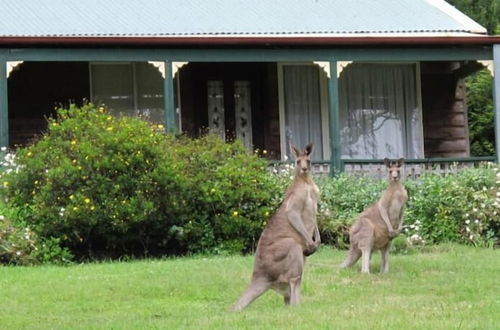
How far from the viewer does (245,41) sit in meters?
20.0

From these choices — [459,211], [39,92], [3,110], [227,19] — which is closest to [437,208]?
[459,211]

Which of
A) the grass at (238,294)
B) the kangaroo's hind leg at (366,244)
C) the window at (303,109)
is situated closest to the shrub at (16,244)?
the grass at (238,294)

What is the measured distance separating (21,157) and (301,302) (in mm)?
7072

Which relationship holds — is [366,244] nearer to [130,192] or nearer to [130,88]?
[130,192]

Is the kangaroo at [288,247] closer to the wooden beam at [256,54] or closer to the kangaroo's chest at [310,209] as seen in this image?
the kangaroo's chest at [310,209]

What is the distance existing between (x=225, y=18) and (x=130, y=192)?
7434 mm

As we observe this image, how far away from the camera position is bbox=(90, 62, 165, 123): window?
866 inches

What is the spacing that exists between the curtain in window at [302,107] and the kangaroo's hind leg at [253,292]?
512 inches

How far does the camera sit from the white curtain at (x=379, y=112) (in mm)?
22953

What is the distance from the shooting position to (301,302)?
10047mm

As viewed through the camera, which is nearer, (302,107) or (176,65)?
(176,65)

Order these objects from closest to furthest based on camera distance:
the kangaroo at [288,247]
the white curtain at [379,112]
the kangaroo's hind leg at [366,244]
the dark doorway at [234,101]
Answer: the kangaroo at [288,247]
the kangaroo's hind leg at [366,244]
the dark doorway at [234,101]
the white curtain at [379,112]

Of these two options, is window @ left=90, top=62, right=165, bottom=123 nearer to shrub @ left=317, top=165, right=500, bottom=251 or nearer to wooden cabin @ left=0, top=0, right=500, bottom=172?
wooden cabin @ left=0, top=0, right=500, bottom=172

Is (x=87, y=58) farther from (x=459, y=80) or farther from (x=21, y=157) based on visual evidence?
(x=459, y=80)
